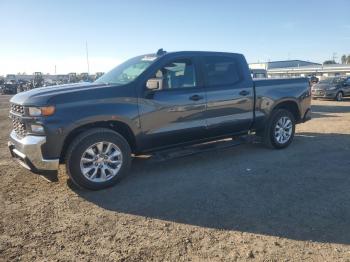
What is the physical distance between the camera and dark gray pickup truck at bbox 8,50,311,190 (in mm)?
4832

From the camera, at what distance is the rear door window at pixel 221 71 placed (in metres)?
6.28

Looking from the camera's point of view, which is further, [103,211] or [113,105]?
[113,105]

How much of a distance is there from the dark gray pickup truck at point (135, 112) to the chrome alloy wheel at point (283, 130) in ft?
0.78

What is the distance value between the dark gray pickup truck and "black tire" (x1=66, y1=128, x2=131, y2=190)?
0.01 metres

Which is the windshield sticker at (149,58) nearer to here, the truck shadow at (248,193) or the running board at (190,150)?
the running board at (190,150)

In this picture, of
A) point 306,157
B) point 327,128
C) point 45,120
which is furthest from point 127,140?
point 327,128

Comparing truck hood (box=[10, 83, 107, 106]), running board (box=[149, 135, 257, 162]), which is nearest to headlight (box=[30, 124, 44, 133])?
truck hood (box=[10, 83, 107, 106])

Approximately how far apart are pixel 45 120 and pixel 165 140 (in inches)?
75.0

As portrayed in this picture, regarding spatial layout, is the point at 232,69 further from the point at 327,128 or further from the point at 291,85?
the point at 327,128

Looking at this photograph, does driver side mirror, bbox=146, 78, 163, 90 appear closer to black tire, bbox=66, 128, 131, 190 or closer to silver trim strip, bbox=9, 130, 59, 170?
black tire, bbox=66, 128, 131, 190

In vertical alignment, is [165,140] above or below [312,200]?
above

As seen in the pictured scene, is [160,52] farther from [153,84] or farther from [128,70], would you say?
Answer: [153,84]

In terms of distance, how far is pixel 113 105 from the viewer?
518cm

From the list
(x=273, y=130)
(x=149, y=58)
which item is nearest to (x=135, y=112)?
(x=149, y=58)
